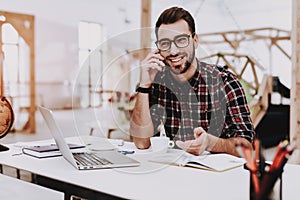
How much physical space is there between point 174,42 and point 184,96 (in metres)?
0.50

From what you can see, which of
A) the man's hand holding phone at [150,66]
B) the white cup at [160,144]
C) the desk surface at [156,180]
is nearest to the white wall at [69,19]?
the man's hand holding phone at [150,66]

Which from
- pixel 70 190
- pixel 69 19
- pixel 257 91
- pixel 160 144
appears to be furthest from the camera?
pixel 69 19

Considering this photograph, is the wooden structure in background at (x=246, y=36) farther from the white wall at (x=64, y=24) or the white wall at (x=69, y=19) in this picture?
the white wall at (x=64, y=24)

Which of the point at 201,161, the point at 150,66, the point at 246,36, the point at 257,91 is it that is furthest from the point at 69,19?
the point at 201,161

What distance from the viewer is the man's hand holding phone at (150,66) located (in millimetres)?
1828

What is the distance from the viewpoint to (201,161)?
56.8 inches

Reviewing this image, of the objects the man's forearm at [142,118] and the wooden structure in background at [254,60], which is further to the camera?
the wooden structure in background at [254,60]

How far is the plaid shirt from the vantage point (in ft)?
6.44

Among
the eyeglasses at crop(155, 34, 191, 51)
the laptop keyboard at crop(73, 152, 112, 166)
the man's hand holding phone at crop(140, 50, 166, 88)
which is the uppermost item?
the eyeglasses at crop(155, 34, 191, 51)

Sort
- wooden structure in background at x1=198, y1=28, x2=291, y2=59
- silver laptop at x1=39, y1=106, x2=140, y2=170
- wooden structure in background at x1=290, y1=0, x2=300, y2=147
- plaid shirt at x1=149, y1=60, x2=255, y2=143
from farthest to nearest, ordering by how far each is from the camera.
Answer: wooden structure in background at x1=198, y1=28, x2=291, y2=59 < wooden structure in background at x1=290, y1=0, x2=300, y2=147 < plaid shirt at x1=149, y1=60, x2=255, y2=143 < silver laptop at x1=39, y1=106, x2=140, y2=170

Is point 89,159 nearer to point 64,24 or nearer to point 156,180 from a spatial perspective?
point 156,180

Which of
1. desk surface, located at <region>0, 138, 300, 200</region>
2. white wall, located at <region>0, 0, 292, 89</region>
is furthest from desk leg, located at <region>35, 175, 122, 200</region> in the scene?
white wall, located at <region>0, 0, 292, 89</region>

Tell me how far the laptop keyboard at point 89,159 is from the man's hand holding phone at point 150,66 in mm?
507

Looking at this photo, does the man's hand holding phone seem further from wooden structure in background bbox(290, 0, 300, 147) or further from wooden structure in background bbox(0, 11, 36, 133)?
wooden structure in background bbox(0, 11, 36, 133)
